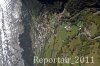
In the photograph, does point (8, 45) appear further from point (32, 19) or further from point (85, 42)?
point (85, 42)

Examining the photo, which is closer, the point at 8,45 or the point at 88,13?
the point at 88,13

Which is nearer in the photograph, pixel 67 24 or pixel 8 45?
pixel 67 24

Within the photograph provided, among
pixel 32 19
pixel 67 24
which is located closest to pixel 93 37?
pixel 67 24

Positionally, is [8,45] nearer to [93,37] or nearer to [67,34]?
[67,34]

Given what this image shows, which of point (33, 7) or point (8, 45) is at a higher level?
point (33, 7)

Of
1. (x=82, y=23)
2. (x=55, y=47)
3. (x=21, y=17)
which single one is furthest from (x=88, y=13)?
(x=21, y=17)

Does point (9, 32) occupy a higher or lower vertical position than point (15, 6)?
lower
